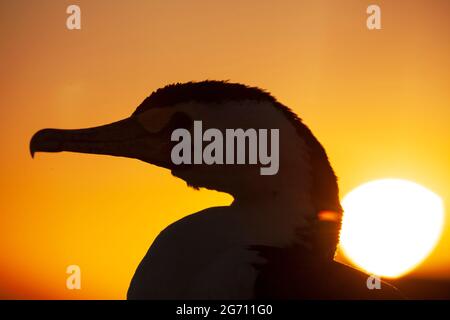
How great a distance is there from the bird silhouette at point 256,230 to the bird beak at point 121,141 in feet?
0.96

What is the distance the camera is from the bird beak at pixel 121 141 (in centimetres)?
430

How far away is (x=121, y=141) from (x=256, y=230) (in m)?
0.98

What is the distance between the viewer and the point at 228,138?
396cm

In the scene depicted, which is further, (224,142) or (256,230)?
A: (224,142)

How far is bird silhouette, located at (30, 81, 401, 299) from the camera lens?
3.54m

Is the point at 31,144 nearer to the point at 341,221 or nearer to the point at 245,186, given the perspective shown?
the point at 245,186

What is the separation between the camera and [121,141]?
14.3ft

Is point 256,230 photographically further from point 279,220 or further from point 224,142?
point 224,142
